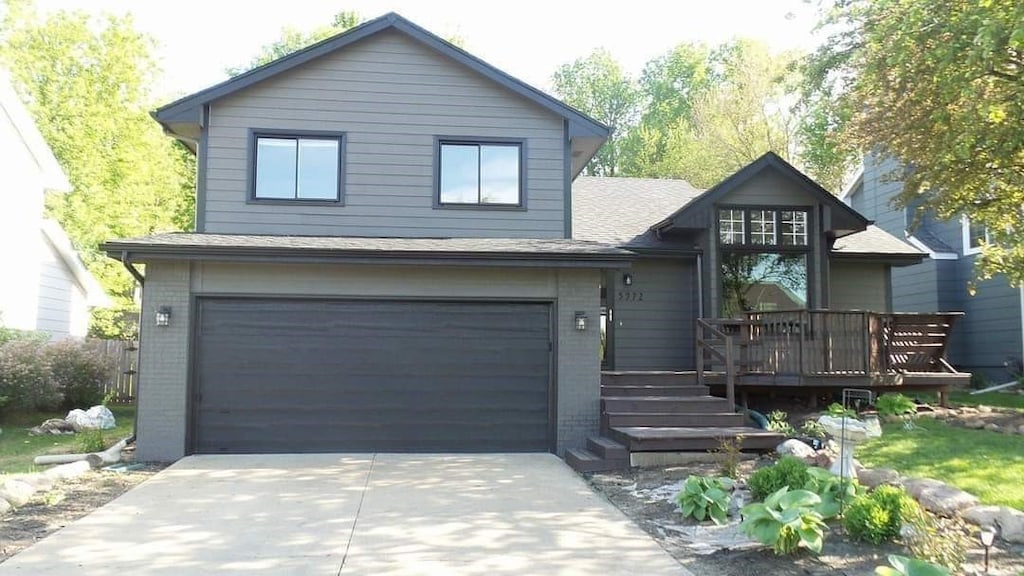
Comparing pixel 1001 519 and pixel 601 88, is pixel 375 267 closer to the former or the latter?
pixel 1001 519

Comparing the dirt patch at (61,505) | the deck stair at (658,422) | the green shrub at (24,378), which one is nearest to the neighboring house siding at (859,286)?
the deck stair at (658,422)

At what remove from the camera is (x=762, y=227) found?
44.6ft


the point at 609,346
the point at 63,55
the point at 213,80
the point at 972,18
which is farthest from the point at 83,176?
the point at 972,18

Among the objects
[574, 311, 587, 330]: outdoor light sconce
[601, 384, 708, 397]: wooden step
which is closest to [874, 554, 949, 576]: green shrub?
[574, 311, 587, 330]: outdoor light sconce

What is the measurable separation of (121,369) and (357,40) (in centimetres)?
942

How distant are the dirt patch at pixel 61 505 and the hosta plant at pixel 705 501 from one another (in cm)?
534

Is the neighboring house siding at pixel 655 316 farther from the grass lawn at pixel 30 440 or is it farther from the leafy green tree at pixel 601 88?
the leafy green tree at pixel 601 88

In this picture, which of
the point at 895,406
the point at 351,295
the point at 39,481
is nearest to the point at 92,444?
the point at 39,481

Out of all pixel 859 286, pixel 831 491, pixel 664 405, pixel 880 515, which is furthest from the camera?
pixel 859 286

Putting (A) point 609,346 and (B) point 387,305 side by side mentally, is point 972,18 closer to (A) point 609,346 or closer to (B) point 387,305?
(A) point 609,346

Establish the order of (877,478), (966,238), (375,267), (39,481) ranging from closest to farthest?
(877,478)
(39,481)
(375,267)
(966,238)

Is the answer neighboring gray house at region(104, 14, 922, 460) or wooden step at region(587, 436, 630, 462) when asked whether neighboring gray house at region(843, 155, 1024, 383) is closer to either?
neighboring gray house at region(104, 14, 922, 460)

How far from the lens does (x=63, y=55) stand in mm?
28000

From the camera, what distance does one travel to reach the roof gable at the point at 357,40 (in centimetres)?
1126
